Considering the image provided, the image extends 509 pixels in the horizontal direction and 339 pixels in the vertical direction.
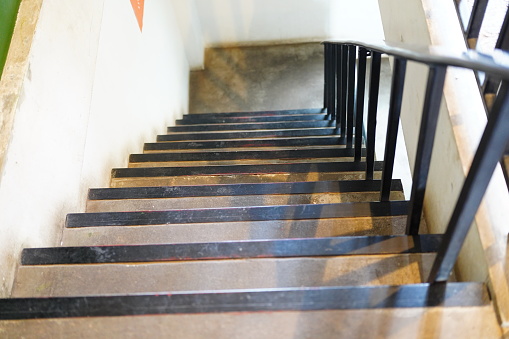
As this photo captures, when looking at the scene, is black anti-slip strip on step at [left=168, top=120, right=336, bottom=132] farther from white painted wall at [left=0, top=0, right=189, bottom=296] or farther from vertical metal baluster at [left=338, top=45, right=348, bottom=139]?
white painted wall at [left=0, top=0, right=189, bottom=296]

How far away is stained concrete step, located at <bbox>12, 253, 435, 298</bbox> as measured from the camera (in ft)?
4.66

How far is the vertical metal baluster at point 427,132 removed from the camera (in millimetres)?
1024

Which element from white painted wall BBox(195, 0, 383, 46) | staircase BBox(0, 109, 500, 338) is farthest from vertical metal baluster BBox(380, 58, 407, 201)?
white painted wall BBox(195, 0, 383, 46)

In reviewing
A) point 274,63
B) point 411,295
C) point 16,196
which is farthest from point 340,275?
point 274,63

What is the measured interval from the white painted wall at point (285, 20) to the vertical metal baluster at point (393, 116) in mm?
4560

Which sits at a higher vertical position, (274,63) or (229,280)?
(274,63)

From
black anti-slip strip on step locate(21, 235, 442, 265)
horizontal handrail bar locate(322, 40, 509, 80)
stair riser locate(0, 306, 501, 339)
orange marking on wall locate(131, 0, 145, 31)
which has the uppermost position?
orange marking on wall locate(131, 0, 145, 31)

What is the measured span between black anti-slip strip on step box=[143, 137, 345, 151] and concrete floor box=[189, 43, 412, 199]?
2442 millimetres

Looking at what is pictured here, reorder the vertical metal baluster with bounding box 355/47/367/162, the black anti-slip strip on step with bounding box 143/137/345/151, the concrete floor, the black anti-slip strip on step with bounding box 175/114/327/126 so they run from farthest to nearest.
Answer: the concrete floor < the black anti-slip strip on step with bounding box 175/114/327/126 < the black anti-slip strip on step with bounding box 143/137/345/151 < the vertical metal baluster with bounding box 355/47/367/162

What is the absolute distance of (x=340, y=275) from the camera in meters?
1.42

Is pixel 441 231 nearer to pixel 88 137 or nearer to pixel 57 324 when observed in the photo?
pixel 57 324

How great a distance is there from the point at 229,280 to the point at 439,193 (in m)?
0.95

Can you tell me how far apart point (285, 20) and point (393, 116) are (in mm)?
4815

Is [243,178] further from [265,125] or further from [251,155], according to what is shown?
[265,125]
